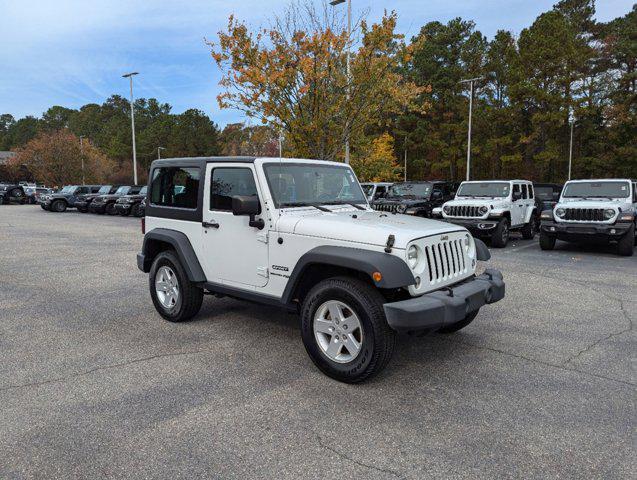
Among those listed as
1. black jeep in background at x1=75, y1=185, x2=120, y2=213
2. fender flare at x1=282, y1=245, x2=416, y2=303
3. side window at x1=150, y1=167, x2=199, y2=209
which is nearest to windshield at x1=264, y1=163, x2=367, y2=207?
fender flare at x1=282, y1=245, x2=416, y2=303

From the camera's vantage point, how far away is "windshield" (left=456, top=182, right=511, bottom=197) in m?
13.6

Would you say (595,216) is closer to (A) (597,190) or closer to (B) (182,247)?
(A) (597,190)

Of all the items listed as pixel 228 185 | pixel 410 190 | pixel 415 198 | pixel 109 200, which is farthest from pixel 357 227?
pixel 109 200

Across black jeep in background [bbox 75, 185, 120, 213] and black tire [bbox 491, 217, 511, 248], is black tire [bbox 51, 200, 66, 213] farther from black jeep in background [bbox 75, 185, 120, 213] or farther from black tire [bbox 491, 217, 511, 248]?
black tire [bbox 491, 217, 511, 248]

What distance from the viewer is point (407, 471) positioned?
9.04 feet

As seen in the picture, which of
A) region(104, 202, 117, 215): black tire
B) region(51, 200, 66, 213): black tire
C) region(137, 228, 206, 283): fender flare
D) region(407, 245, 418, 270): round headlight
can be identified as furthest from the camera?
region(51, 200, 66, 213): black tire

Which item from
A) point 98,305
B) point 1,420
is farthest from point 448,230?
point 98,305

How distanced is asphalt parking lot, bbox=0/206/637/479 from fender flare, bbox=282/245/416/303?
2.99 feet

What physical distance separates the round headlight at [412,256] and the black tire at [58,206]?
101ft

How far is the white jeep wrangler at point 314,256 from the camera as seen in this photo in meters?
3.70

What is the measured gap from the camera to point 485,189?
13.9 meters

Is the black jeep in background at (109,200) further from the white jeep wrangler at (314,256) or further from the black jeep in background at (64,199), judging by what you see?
the white jeep wrangler at (314,256)

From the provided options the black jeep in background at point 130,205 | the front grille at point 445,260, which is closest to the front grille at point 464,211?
the front grille at point 445,260

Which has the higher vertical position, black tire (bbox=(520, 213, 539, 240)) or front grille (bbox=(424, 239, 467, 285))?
front grille (bbox=(424, 239, 467, 285))
